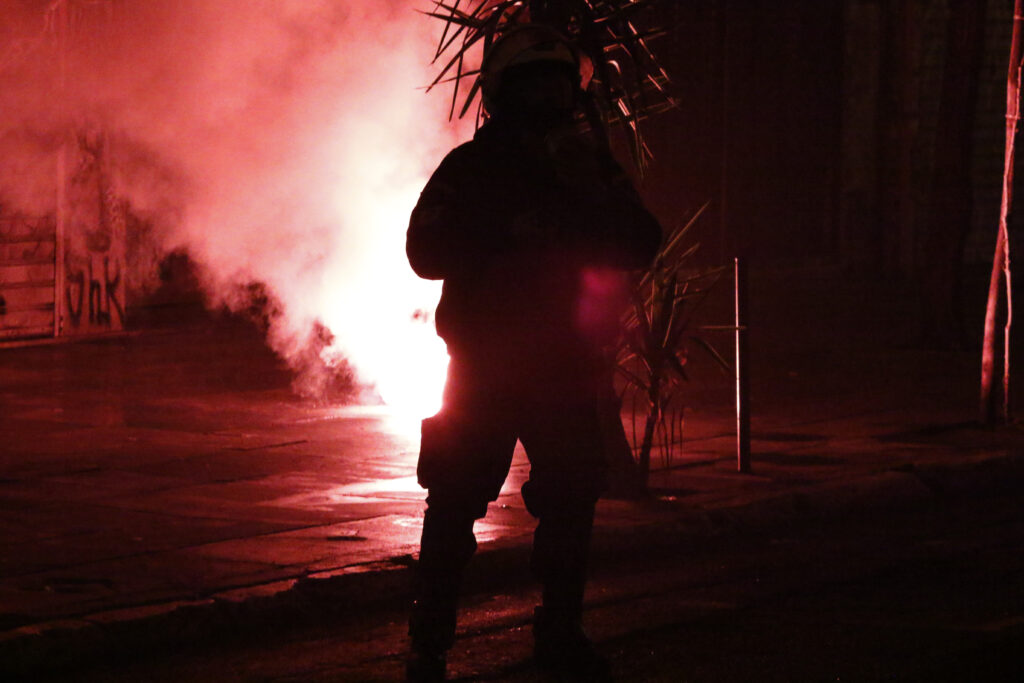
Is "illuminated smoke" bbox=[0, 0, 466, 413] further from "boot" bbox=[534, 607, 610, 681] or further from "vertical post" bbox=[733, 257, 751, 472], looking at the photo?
"boot" bbox=[534, 607, 610, 681]

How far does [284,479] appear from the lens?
8.12 metres

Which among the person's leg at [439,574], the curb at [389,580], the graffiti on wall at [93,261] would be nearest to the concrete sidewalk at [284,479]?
the curb at [389,580]

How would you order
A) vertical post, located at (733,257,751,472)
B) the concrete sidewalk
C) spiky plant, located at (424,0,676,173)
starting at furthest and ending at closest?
vertical post, located at (733,257,751,472), spiky plant, located at (424,0,676,173), the concrete sidewalk

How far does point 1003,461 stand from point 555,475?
459 cm

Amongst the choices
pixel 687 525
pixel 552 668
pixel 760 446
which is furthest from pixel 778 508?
pixel 552 668

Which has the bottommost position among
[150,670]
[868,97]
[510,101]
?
[150,670]

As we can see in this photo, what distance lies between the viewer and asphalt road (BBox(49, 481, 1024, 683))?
5043 millimetres

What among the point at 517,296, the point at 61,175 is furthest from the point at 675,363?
the point at 61,175

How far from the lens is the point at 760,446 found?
913 centimetres

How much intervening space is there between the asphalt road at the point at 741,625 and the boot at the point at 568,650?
0.27 ft

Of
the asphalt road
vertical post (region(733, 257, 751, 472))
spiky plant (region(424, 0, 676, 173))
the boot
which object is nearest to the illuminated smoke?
vertical post (region(733, 257, 751, 472))

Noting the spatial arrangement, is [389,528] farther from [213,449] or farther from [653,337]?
[213,449]

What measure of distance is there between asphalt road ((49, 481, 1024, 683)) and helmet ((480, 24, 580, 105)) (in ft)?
5.71

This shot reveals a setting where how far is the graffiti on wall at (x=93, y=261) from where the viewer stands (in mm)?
13828
